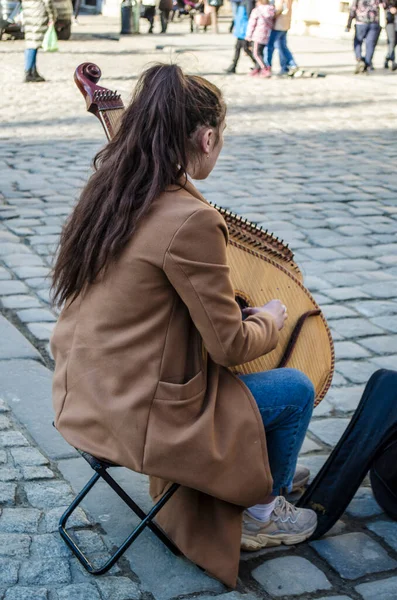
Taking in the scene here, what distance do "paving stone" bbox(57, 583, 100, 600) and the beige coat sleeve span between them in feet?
2.48

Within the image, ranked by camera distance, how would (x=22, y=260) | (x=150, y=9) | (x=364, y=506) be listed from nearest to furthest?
(x=364, y=506)
(x=22, y=260)
(x=150, y=9)

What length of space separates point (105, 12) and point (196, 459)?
34.6 metres

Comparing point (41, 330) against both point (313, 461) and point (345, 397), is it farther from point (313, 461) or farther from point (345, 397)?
point (313, 461)

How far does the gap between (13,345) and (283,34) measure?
A: 12266mm

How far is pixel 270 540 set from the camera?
2.87m

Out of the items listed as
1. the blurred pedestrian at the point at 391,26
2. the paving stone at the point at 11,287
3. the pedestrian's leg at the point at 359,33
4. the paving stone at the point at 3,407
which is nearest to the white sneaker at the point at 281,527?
the paving stone at the point at 3,407

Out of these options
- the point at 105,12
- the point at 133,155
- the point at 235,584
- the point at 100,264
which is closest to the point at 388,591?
the point at 235,584

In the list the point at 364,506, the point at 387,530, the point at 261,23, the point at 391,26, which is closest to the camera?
the point at 387,530

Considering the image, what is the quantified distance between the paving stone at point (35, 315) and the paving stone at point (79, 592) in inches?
89.1

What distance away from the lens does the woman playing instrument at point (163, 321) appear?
2.35 metres

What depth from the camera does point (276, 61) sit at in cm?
1908

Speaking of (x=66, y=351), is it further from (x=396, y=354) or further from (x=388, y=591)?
(x=396, y=354)

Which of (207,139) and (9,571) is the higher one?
(207,139)

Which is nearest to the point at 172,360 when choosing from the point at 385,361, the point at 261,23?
the point at 385,361
